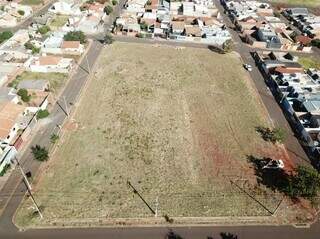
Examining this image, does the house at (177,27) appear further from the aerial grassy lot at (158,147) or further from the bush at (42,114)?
the bush at (42,114)

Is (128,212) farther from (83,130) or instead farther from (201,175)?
(83,130)

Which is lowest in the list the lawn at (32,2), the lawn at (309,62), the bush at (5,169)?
the lawn at (309,62)

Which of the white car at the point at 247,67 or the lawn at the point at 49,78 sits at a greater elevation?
the lawn at the point at 49,78

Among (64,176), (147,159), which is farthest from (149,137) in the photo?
(64,176)

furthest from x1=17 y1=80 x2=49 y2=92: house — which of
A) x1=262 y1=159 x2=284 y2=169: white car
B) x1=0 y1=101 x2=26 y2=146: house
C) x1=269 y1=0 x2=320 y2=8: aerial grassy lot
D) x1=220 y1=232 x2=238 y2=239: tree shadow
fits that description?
x1=269 y1=0 x2=320 y2=8: aerial grassy lot

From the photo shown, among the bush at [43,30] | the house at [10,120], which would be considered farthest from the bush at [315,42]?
the house at [10,120]

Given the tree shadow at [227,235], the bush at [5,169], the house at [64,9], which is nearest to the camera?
the tree shadow at [227,235]

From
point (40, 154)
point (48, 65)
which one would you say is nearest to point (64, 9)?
point (48, 65)
